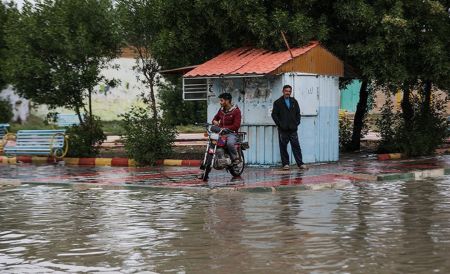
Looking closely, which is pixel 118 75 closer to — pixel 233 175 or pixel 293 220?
pixel 233 175

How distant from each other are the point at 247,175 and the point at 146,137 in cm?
430

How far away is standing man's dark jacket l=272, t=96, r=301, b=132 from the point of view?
16.5m

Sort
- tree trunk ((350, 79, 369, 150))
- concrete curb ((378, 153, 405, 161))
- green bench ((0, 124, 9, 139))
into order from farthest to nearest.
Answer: green bench ((0, 124, 9, 139))
tree trunk ((350, 79, 369, 150))
concrete curb ((378, 153, 405, 161))

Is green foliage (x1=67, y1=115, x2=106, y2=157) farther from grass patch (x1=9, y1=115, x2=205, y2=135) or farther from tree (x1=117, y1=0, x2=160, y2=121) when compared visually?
grass patch (x1=9, y1=115, x2=205, y2=135)

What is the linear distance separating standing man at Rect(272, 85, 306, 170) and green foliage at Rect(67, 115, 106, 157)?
6.76m

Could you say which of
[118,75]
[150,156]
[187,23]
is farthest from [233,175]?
[118,75]

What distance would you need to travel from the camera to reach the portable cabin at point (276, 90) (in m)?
17.4

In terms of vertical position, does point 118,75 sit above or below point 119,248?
above

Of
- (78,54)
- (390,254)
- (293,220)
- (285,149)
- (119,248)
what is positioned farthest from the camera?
(78,54)

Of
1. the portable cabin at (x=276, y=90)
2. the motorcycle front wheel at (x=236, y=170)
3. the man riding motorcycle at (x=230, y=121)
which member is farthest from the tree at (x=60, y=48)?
the motorcycle front wheel at (x=236, y=170)

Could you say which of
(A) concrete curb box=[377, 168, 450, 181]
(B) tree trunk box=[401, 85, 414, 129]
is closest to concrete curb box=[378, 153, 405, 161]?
(B) tree trunk box=[401, 85, 414, 129]

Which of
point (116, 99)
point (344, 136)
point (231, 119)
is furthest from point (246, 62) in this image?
point (116, 99)

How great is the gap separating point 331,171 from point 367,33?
4.64 metres

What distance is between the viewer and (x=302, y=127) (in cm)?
1778
